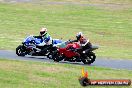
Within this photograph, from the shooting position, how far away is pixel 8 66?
21734mm

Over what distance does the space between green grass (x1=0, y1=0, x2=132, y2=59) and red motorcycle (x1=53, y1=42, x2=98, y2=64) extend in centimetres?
455

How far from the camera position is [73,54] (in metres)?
26.7

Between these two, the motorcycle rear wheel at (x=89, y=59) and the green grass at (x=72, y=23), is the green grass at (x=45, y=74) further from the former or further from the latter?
the green grass at (x=72, y=23)

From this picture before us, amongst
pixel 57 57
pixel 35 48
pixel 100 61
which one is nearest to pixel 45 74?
pixel 57 57

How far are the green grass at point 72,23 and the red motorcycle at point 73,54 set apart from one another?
4.55 meters

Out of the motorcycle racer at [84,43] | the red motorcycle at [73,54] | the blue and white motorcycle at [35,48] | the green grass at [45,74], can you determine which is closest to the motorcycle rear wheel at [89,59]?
the red motorcycle at [73,54]

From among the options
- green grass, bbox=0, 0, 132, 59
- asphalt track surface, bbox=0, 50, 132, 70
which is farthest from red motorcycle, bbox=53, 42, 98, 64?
green grass, bbox=0, 0, 132, 59

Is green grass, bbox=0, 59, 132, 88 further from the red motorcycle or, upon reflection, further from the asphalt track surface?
the red motorcycle

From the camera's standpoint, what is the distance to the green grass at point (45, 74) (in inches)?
721

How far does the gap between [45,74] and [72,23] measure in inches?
1320

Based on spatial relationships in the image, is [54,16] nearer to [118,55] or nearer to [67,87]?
[118,55]

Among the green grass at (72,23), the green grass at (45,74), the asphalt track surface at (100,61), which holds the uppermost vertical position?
the green grass at (45,74)

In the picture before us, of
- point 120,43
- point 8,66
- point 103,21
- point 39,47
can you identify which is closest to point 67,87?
point 8,66

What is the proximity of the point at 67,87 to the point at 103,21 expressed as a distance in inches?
1493
